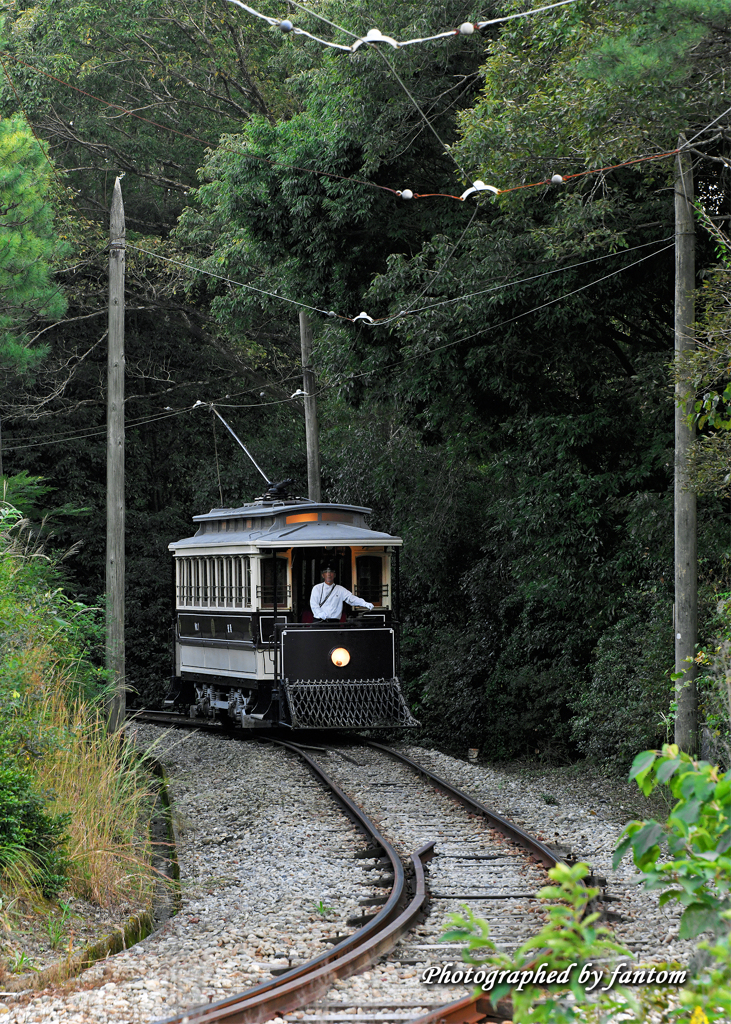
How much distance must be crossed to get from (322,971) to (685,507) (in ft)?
21.1

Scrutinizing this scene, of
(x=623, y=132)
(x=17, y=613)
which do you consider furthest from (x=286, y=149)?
(x=17, y=613)

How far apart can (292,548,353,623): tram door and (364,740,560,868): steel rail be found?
108 inches

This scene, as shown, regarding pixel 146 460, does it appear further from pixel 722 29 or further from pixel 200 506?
pixel 722 29

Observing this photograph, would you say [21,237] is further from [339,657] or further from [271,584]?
[339,657]

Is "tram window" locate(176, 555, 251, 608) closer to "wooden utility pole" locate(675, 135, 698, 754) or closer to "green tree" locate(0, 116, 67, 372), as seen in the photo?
"green tree" locate(0, 116, 67, 372)

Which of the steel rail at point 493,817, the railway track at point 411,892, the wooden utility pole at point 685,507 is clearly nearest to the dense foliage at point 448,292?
the wooden utility pole at point 685,507

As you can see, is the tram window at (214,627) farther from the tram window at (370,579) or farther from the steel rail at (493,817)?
the steel rail at (493,817)

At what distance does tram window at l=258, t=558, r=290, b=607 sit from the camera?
15289 mm

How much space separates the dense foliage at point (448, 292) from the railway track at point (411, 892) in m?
3.04

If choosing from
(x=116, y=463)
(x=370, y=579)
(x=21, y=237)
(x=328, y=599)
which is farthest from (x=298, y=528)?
(x=21, y=237)

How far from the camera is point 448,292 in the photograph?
1424 cm

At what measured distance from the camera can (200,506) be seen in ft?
96.6

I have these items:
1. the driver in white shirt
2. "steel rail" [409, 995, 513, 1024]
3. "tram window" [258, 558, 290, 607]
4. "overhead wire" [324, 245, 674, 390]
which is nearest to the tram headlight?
the driver in white shirt

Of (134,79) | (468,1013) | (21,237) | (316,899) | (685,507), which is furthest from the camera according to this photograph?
(134,79)
